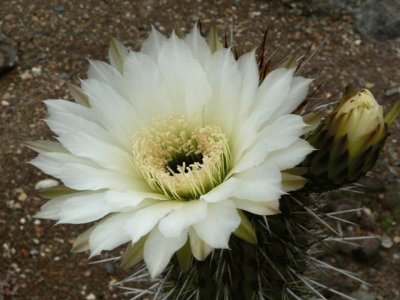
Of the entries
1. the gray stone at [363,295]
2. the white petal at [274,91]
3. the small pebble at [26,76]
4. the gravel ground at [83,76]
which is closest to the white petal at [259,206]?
the white petal at [274,91]

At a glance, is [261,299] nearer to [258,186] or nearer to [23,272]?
[258,186]

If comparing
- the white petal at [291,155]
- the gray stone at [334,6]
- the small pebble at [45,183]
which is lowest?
the small pebble at [45,183]

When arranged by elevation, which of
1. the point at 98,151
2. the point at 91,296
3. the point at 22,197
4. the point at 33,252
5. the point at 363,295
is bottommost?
the point at 363,295

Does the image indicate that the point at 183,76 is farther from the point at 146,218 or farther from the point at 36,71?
Answer: the point at 36,71

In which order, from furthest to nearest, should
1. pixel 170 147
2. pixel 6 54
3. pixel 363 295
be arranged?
pixel 6 54 < pixel 363 295 < pixel 170 147

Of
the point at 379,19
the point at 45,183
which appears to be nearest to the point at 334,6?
the point at 379,19

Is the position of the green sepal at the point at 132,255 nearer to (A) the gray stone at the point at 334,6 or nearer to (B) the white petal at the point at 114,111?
(B) the white petal at the point at 114,111

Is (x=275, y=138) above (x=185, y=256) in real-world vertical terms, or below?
above
